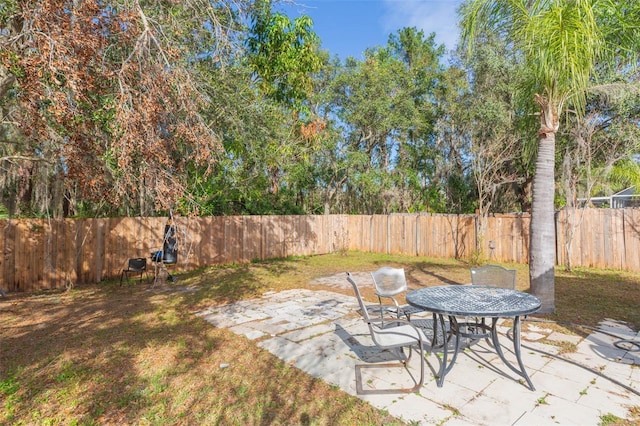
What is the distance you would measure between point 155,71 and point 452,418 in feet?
12.6

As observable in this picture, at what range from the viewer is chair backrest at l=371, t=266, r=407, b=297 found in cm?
419

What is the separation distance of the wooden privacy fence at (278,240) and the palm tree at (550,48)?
4.74 metres

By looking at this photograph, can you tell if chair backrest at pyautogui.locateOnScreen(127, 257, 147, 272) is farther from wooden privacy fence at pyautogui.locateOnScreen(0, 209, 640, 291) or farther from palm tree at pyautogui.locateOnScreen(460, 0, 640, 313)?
palm tree at pyautogui.locateOnScreen(460, 0, 640, 313)

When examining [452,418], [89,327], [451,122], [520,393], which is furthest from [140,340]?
[451,122]

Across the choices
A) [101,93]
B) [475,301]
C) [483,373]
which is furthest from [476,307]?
[101,93]

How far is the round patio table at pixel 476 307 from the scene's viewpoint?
2682 mm

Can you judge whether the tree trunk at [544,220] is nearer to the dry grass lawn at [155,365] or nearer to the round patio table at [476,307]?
the dry grass lawn at [155,365]

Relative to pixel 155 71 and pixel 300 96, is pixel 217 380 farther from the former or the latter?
pixel 300 96

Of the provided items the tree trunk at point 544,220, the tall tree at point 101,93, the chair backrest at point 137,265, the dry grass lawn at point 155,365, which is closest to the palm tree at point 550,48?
the tree trunk at point 544,220

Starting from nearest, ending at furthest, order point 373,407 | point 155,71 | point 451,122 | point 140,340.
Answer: point 373,407, point 155,71, point 140,340, point 451,122

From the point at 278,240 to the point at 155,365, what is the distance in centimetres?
871

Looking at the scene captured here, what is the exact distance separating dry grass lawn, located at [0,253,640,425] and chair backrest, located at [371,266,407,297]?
150cm

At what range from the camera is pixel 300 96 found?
23.3 feet

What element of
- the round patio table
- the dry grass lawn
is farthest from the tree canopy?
the round patio table
